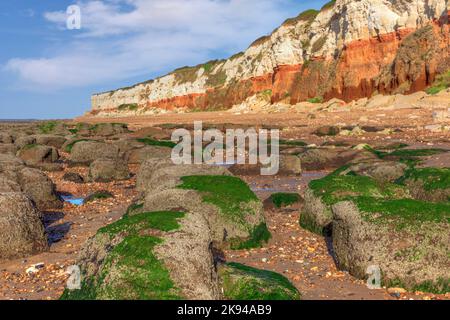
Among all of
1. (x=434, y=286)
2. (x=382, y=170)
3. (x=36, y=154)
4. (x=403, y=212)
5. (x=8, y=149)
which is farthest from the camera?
(x=8, y=149)

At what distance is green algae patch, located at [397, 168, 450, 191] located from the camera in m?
11.6

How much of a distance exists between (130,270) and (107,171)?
14.6 meters

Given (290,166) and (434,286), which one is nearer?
(434,286)

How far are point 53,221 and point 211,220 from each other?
18.9 ft

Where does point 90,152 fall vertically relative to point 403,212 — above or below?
below

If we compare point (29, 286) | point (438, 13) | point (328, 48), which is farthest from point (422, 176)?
point (328, 48)

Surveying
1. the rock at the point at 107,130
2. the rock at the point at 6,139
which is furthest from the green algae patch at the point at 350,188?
the rock at the point at 107,130

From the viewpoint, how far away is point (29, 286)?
8.03 metres

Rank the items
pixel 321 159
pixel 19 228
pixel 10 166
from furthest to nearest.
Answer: pixel 321 159, pixel 10 166, pixel 19 228

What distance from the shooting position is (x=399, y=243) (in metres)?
7.55

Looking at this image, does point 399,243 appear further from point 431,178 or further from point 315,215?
point 431,178

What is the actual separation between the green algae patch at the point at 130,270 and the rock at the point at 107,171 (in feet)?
44.3

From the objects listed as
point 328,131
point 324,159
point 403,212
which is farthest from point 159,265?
point 328,131
